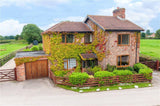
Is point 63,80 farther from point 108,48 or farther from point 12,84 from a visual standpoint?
point 108,48

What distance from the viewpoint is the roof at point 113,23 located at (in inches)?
667

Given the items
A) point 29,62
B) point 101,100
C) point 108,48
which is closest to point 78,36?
point 108,48

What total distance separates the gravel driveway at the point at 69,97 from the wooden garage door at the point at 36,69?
8.71 feet

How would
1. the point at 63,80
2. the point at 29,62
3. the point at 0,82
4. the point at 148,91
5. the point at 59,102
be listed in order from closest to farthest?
the point at 59,102, the point at 148,91, the point at 63,80, the point at 0,82, the point at 29,62

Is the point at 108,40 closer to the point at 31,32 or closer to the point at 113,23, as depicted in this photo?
the point at 113,23

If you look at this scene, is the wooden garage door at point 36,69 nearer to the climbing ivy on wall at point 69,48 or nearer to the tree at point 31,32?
the climbing ivy on wall at point 69,48

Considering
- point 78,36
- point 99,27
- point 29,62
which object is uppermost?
point 99,27

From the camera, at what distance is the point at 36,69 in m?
17.0

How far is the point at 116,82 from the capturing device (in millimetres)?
14227

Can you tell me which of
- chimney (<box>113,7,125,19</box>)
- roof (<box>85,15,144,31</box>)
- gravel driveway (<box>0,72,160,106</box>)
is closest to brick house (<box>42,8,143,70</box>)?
roof (<box>85,15,144,31</box>)

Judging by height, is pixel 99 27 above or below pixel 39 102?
above

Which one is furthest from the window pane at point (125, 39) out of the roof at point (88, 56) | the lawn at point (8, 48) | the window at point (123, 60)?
the lawn at point (8, 48)

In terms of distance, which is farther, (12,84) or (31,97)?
(12,84)

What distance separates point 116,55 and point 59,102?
1017 cm
